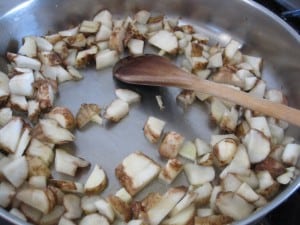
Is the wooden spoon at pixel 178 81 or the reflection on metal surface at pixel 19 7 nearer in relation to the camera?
the wooden spoon at pixel 178 81

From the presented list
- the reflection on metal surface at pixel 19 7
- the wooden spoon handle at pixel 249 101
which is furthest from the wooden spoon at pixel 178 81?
the reflection on metal surface at pixel 19 7

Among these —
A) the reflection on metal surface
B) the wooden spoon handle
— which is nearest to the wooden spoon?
the wooden spoon handle

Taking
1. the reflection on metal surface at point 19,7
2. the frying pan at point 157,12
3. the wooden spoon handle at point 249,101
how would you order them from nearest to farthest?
the wooden spoon handle at point 249,101, the frying pan at point 157,12, the reflection on metal surface at point 19,7

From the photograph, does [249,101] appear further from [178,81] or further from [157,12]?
[157,12]

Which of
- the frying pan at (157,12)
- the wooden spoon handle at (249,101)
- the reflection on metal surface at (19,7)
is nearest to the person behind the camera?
the wooden spoon handle at (249,101)

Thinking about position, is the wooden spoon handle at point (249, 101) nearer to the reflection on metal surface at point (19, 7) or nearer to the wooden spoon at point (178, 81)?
the wooden spoon at point (178, 81)

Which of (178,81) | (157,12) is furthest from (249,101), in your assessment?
(157,12)

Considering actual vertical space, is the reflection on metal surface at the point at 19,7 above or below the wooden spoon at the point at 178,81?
above
